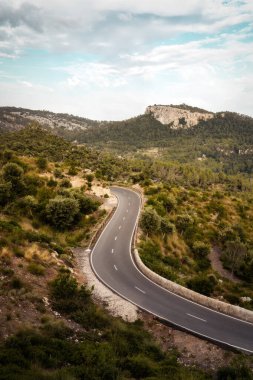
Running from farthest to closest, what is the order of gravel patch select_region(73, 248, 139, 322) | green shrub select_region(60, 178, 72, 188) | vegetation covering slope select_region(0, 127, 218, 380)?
green shrub select_region(60, 178, 72, 188)
gravel patch select_region(73, 248, 139, 322)
vegetation covering slope select_region(0, 127, 218, 380)

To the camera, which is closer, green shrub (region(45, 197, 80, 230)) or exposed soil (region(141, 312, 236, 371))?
exposed soil (region(141, 312, 236, 371))

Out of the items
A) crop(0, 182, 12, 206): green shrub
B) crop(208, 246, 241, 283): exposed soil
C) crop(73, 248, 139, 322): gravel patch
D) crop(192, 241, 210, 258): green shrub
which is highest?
crop(0, 182, 12, 206): green shrub

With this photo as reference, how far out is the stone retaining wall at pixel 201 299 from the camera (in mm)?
22359

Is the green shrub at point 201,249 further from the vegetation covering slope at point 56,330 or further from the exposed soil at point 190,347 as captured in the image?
the exposed soil at point 190,347

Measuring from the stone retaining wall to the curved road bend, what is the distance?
519 mm

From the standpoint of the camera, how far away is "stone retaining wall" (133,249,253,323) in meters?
22.4

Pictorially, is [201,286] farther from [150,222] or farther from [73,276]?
[150,222]

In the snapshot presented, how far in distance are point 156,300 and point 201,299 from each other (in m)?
3.45

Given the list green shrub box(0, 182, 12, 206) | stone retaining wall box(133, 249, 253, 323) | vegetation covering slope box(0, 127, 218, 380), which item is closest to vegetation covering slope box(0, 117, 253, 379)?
vegetation covering slope box(0, 127, 218, 380)

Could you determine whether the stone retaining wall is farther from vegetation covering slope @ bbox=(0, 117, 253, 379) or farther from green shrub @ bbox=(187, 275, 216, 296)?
green shrub @ bbox=(187, 275, 216, 296)

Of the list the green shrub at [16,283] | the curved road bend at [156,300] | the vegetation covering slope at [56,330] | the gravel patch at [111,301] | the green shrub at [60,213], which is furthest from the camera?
the green shrub at [60,213]

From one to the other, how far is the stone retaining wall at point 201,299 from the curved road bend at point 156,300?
0.52 meters

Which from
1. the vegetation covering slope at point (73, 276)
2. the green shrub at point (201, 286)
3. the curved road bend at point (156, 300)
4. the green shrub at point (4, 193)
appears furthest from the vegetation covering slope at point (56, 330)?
the green shrub at point (4, 193)

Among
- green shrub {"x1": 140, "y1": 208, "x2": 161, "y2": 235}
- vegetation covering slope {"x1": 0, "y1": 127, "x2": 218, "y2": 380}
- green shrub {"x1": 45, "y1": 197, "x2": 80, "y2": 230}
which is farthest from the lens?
green shrub {"x1": 140, "y1": 208, "x2": 161, "y2": 235}
